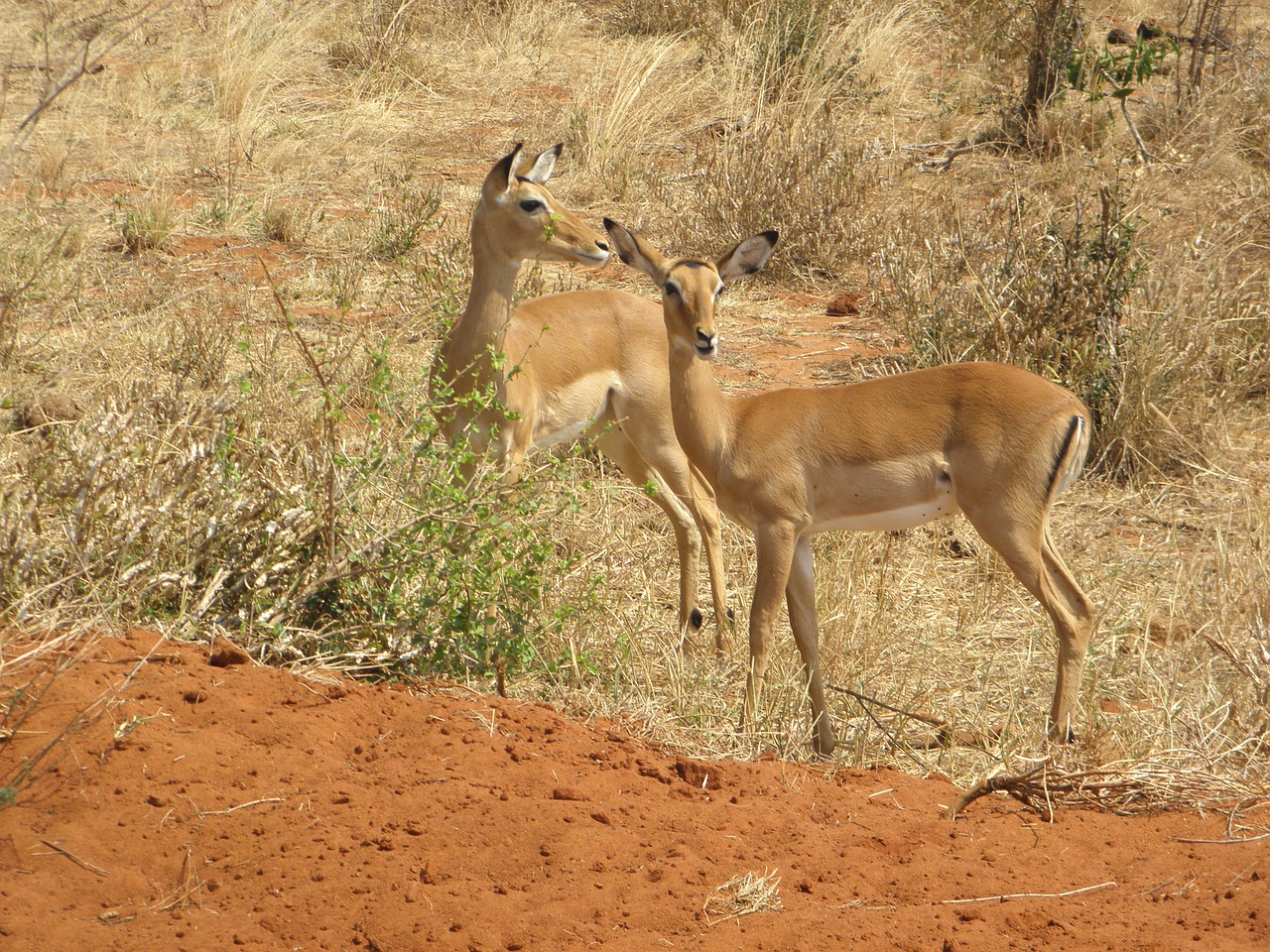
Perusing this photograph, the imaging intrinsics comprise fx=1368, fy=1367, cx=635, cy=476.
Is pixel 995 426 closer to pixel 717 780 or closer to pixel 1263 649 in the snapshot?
pixel 1263 649

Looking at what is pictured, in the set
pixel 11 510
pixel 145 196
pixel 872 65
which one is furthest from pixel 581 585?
pixel 872 65

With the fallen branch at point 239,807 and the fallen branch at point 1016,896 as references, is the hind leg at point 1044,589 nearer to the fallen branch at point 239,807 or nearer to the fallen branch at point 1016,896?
the fallen branch at point 1016,896

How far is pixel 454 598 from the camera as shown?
4.56 metres

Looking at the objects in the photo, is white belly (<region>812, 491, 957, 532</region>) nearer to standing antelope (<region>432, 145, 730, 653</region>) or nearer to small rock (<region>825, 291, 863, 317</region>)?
standing antelope (<region>432, 145, 730, 653</region>)

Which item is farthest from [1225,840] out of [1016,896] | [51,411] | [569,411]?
[51,411]

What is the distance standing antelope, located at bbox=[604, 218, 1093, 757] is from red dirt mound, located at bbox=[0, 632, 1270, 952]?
1050 millimetres

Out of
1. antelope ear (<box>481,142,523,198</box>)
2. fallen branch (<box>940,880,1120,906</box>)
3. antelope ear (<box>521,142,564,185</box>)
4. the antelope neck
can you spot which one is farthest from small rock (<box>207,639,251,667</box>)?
antelope ear (<box>521,142,564,185</box>)

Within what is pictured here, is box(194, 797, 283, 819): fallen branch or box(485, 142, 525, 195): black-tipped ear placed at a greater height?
box(485, 142, 525, 195): black-tipped ear

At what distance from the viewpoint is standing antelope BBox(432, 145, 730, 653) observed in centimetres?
603

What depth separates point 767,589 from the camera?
16.2 feet

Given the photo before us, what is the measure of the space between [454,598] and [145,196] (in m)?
6.88

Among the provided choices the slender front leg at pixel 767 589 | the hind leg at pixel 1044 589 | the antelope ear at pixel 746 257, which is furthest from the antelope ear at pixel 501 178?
the hind leg at pixel 1044 589

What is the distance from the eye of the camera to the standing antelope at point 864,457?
4.84m

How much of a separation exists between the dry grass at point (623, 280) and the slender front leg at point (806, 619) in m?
0.12
